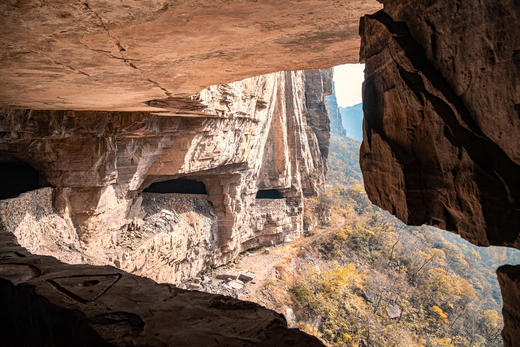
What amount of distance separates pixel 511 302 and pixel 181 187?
13986 mm

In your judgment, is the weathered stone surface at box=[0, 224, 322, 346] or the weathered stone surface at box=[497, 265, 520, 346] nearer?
the weathered stone surface at box=[497, 265, 520, 346]

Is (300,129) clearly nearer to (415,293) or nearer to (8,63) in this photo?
(415,293)

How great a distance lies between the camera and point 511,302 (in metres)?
1.67

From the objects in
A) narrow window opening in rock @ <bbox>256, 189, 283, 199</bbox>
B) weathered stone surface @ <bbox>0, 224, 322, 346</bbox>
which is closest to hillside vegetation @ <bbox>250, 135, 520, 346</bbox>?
narrow window opening in rock @ <bbox>256, 189, 283, 199</bbox>

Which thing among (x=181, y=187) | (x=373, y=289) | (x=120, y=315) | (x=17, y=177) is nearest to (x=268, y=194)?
(x=181, y=187)

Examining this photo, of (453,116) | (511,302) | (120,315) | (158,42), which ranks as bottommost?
(120,315)

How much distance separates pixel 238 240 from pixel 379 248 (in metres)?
12.9

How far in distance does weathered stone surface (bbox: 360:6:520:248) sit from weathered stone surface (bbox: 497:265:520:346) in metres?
0.19

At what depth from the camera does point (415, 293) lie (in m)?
20.0

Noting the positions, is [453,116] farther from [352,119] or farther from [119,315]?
[352,119]

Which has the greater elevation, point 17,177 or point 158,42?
point 158,42

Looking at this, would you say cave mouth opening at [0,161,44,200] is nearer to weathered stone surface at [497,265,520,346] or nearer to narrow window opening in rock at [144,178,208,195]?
narrow window opening in rock at [144,178,208,195]

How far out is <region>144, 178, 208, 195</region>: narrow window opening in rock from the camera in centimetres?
1403

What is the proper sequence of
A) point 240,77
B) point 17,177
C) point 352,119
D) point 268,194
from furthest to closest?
point 352,119, point 268,194, point 17,177, point 240,77
